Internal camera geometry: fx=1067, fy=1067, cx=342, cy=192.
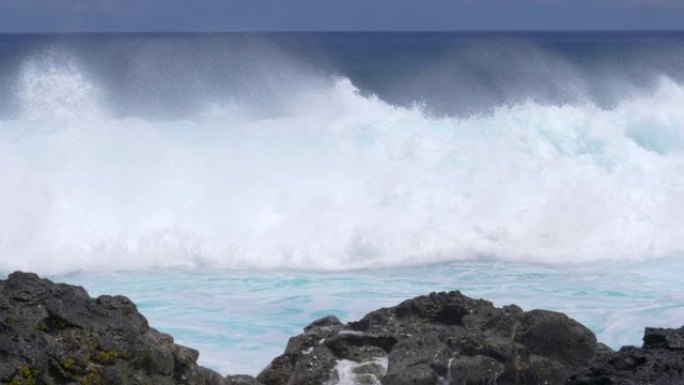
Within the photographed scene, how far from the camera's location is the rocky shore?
15.4 ft

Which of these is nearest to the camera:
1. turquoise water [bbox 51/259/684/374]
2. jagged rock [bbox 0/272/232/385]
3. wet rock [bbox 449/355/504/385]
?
jagged rock [bbox 0/272/232/385]

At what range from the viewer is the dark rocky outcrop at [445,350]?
19.8ft

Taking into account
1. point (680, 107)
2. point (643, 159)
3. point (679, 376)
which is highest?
point (680, 107)

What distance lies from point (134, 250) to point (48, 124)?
5687 millimetres

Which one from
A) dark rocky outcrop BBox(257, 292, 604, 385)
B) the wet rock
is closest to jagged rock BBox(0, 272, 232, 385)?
dark rocky outcrop BBox(257, 292, 604, 385)

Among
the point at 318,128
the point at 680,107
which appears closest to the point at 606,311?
the point at 318,128

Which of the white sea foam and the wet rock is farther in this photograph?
the white sea foam

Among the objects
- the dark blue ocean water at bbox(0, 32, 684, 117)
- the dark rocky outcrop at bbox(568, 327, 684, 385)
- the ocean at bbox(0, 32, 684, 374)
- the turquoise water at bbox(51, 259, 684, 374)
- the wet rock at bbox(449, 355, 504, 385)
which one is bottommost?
the wet rock at bbox(449, 355, 504, 385)

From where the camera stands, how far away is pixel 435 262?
12.2 meters

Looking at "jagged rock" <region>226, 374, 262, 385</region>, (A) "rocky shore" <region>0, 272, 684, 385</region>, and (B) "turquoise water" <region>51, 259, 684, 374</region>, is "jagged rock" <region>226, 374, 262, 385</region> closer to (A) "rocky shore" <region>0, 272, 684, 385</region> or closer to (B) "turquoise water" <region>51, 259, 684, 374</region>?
(A) "rocky shore" <region>0, 272, 684, 385</region>

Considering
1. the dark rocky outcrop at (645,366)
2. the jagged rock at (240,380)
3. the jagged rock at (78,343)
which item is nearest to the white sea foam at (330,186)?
the jagged rock at (240,380)

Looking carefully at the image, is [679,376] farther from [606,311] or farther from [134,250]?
[134,250]

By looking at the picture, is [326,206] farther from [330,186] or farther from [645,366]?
[645,366]

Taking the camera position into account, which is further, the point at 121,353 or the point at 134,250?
the point at 134,250
